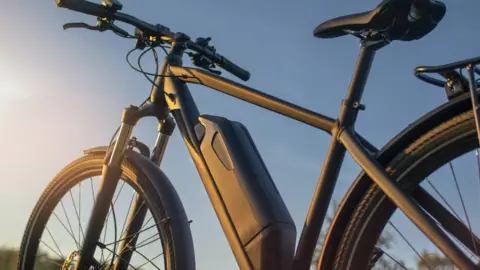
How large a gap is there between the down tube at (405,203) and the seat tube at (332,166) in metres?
0.05

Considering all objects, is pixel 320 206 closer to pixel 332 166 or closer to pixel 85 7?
pixel 332 166

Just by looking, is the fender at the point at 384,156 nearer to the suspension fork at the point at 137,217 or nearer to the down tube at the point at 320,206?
the down tube at the point at 320,206

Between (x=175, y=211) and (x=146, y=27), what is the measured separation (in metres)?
0.82

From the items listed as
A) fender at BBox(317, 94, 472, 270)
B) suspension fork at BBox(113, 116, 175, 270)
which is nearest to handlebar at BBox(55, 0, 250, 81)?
suspension fork at BBox(113, 116, 175, 270)

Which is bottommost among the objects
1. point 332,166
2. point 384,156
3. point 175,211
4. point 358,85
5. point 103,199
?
point 384,156

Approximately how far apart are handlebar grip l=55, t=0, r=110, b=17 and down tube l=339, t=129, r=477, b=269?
4.01ft

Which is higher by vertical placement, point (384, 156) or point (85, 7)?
point (85, 7)

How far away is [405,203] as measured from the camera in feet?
4.33

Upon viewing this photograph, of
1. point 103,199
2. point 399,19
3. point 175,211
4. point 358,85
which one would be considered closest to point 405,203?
point 358,85

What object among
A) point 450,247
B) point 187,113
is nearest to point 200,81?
point 187,113

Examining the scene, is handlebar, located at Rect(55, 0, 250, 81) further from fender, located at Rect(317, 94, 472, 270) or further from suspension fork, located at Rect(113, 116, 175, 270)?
fender, located at Rect(317, 94, 472, 270)

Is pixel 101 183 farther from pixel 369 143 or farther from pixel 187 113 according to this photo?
pixel 369 143

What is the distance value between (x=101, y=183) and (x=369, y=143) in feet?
3.89

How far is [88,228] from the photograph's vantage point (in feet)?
7.44
